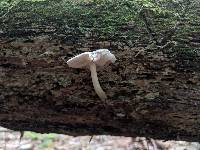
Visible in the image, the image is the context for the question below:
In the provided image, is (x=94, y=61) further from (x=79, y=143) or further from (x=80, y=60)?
(x=79, y=143)

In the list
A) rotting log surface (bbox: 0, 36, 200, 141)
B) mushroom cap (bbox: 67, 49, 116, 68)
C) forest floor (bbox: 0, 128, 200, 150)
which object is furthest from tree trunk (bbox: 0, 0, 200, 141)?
forest floor (bbox: 0, 128, 200, 150)

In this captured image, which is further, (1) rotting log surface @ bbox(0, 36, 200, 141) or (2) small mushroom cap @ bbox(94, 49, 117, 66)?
(1) rotting log surface @ bbox(0, 36, 200, 141)

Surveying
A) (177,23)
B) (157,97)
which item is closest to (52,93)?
(157,97)

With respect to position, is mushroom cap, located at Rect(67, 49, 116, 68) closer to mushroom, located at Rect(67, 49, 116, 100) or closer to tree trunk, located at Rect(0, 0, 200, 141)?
mushroom, located at Rect(67, 49, 116, 100)

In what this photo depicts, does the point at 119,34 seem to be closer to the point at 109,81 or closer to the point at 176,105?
the point at 109,81

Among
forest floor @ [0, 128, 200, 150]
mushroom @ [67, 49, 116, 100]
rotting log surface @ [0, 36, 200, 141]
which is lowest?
forest floor @ [0, 128, 200, 150]

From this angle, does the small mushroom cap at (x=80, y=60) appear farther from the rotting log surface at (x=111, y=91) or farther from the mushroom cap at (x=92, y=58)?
the rotting log surface at (x=111, y=91)

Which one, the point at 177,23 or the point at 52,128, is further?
the point at 52,128

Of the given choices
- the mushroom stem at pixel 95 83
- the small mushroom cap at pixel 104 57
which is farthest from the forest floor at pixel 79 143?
the small mushroom cap at pixel 104 57
